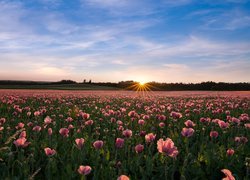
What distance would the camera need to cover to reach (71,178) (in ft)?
11.7

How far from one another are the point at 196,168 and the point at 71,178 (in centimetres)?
141

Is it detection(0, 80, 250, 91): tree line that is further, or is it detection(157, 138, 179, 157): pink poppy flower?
detection(0, 80, 250, 91): tree line

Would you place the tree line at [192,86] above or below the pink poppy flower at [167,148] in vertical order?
above

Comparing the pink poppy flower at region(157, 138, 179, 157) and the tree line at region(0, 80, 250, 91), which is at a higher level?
the tree line at region(0, 80, 250, 91)

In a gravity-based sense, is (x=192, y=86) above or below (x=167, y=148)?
above

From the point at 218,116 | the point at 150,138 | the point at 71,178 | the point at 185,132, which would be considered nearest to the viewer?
the point at 71,178

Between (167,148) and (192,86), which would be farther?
(192,86)

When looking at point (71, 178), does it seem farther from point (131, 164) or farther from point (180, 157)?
point (180, 157)

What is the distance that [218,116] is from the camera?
962cm

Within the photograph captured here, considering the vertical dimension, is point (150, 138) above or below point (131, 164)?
above

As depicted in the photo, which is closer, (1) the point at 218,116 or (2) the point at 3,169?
(2) the point at 3,169

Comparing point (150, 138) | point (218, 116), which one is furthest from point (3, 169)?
point (218, 116)

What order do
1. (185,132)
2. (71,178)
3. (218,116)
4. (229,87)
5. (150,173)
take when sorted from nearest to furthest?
(71,178) → (150,173) → (185,132) → (218,116) → (229,87)

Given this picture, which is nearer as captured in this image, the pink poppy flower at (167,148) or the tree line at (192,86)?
the pink poppy flower at (167,148)
